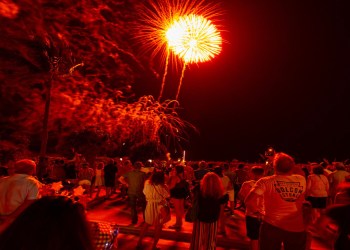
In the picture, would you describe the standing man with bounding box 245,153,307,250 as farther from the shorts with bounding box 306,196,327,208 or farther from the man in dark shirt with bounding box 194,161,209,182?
the man in dark shirt with bounding box 194,161,209,182

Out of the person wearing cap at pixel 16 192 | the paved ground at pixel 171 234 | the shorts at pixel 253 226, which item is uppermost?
the person wearing cap at pixel 16 192

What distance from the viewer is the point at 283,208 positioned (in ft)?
14.8

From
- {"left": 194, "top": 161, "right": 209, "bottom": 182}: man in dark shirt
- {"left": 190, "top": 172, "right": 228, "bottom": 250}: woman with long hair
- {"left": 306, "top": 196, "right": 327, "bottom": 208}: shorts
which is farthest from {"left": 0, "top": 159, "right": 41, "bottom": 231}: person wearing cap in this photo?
{"left": 306, "top": 196, "right": 327, "bottom": 208}: shorts

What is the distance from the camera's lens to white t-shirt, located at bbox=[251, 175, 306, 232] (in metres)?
4.47

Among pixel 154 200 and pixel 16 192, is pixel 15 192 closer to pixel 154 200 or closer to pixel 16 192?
pixel 16 192

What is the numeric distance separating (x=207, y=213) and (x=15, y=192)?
3.10 m

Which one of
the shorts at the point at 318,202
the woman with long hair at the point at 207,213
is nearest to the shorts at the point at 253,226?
the woman with long hair at the point at 207,213

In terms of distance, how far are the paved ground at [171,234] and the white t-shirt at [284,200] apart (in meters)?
3.79

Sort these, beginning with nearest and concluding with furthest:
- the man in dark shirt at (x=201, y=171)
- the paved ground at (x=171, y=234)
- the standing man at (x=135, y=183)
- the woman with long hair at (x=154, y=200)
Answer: the woman with long hair at (x=154, y=200) < the paved ground at (x=171, y=234) < the standing man at (x=135, y=183) < the man in dark shirt at (x=201, y=171)

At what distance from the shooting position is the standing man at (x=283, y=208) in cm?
445

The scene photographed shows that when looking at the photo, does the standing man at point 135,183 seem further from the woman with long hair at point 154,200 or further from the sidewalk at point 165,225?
the woman with long hair at point 154,200

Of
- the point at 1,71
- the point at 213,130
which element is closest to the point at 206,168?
the point at 1,71

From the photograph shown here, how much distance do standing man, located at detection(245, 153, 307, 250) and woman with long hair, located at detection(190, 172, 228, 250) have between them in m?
1.59

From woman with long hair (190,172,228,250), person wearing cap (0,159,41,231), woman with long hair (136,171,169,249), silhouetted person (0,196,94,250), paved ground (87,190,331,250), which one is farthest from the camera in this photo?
paved ground (87,190,331,250)
